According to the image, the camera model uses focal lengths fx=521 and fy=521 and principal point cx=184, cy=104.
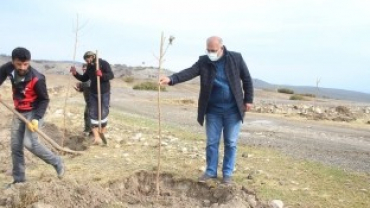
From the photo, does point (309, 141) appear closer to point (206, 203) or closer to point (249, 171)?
point (249, 171)

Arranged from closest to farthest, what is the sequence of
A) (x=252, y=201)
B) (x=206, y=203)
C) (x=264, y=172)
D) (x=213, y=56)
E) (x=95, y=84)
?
(x=252, y=201) → (x=206, y=203) → (x=213, y=56) → (x=264, y=172) → (x=95, y=84)

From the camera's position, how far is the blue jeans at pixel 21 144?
5.92 metres

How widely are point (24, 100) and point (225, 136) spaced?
2.44 m

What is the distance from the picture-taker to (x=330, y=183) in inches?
269

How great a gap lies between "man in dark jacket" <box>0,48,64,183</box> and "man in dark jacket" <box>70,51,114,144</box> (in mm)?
2818

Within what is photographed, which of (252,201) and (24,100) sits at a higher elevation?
(24,100)

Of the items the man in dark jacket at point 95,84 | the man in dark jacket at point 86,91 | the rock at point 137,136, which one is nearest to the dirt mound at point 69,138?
the man in dark jacket at point 86,91

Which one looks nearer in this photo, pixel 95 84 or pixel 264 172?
→ pixel 264 172

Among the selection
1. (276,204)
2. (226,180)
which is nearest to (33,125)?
(226,180)

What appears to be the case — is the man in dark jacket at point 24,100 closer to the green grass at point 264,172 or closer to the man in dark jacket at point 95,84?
the green grass at point 264,172

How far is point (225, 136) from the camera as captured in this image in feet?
21.4

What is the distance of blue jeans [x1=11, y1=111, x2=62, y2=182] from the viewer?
5.92m

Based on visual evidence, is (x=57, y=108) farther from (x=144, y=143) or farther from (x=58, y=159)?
(x=58, y=159)

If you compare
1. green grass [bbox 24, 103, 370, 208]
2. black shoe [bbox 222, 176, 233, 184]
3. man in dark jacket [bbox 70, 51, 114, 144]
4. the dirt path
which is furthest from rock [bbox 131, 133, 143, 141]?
black shoe [bbox 222, 176, 233, 184]
